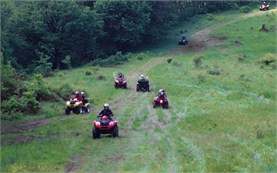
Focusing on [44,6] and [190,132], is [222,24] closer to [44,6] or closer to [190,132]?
[44,6]

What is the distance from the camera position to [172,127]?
24047 millimetres

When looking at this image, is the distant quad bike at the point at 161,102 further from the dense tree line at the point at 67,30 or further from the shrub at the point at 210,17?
the shrub at the point at 210,17

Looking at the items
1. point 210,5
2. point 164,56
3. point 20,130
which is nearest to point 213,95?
point 20,130

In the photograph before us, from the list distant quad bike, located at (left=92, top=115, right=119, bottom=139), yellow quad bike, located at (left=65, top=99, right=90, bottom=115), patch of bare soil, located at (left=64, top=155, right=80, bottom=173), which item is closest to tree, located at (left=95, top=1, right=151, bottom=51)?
yellow quad bike, located at (left=65, top=99, right=90, bottom=115)

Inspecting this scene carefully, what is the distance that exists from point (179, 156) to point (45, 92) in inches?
560

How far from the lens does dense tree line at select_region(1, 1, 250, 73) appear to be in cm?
5162

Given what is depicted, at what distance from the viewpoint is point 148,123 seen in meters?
25.2

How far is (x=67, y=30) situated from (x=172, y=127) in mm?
31442

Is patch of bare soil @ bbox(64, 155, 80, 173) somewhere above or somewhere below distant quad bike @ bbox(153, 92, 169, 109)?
below

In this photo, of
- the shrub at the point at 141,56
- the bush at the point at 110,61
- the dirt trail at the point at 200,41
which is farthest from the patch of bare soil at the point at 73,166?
the dirt trail at the point at 200,41

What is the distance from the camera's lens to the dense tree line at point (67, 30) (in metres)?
51.6

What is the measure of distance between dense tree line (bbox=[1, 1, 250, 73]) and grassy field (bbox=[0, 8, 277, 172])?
7.13 m

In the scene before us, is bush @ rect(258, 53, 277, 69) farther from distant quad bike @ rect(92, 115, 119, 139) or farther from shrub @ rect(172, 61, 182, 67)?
distant quad bike @ rect(92, 115, 119, 139)

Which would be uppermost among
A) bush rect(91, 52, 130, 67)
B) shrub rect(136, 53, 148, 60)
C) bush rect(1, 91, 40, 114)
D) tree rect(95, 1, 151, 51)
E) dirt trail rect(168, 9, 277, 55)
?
tree rect(95, 1, 151, 51)
